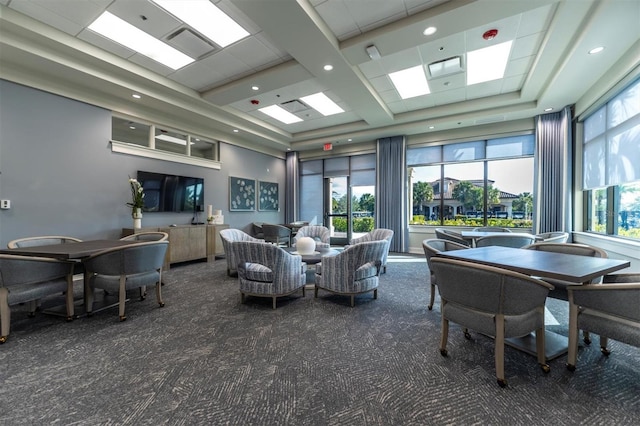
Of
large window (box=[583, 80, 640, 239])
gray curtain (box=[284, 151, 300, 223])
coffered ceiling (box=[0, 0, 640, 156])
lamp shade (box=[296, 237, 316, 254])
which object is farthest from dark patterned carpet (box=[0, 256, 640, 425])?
gray curtain (box=[284, 151, 300, 223])

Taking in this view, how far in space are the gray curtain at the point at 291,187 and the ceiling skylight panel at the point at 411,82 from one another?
4594mm

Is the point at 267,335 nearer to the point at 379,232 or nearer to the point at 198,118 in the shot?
the point at 379,232

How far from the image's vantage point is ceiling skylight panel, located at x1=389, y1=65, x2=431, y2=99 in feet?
14.7

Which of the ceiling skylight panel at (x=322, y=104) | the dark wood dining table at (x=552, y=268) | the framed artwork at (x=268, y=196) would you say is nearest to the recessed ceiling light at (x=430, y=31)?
the ceiling skylight panel at (x=322, y=104)

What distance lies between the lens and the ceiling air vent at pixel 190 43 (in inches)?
137

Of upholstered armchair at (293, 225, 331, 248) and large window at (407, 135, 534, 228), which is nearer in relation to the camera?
upholstered armchair at (293, 225, 331, 248)

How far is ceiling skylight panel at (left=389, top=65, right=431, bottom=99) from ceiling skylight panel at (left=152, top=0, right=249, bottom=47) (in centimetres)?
261

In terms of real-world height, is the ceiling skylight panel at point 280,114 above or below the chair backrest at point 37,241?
above

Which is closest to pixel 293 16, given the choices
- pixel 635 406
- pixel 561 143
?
pixel 635 406

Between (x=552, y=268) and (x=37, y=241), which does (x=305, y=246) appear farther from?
(x=37, y=241)

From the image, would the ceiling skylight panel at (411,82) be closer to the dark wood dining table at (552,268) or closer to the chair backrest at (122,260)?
the dark wood dining table at (552,268)

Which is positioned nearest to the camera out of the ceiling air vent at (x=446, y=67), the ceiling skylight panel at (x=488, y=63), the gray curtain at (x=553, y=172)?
the ceiling skylight panel at (x=488, y=63)

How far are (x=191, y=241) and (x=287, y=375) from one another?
4.63 meters

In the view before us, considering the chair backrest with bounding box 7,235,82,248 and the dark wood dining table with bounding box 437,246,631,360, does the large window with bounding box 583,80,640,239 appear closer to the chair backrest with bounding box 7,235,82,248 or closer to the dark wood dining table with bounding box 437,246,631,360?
the dark wood dining table with bounding box 437,246,631,360
